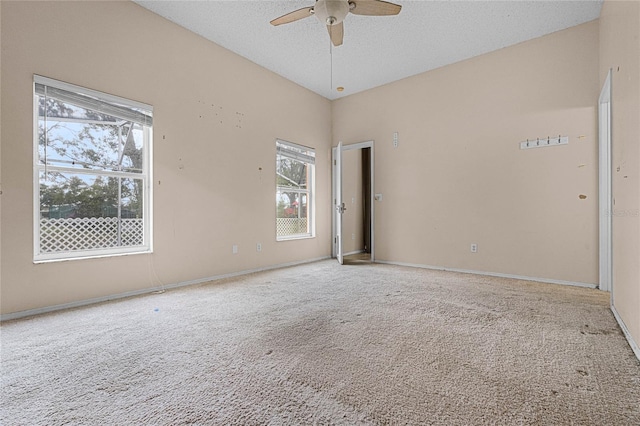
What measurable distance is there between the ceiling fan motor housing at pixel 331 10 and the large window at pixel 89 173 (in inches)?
80.5

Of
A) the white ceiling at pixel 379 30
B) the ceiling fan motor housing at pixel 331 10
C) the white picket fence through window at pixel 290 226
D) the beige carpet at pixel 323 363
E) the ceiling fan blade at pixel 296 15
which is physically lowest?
the beige carpet at pixel 323 363

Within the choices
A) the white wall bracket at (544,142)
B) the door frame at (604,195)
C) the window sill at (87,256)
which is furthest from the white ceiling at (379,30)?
the window sill at (87,256)

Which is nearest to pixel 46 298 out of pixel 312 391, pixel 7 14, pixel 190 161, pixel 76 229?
pixel 76 229

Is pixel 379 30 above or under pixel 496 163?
above

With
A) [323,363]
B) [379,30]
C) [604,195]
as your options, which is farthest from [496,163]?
[323,363]

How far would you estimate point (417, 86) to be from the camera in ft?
15.7

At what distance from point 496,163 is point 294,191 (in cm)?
305

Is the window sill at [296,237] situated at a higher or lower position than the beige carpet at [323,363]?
higher

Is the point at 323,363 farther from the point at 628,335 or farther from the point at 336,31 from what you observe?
the point at 336,31

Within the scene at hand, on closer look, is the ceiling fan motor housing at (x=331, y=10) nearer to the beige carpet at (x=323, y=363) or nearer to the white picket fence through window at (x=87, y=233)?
the beige carpet at (x=323, y=363)

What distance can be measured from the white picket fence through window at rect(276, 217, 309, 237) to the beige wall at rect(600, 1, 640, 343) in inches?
155

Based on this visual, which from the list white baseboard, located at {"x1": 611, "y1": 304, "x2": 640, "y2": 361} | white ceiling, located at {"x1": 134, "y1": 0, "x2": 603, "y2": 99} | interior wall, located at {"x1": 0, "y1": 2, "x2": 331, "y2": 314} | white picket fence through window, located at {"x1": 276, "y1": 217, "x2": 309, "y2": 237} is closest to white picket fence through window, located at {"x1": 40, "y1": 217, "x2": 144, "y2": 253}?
interior wall, located at {"x1": 0, "y1": 2, "x2": 331, "y2": 314}

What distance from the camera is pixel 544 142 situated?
371 cm

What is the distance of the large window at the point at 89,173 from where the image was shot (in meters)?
2.66
